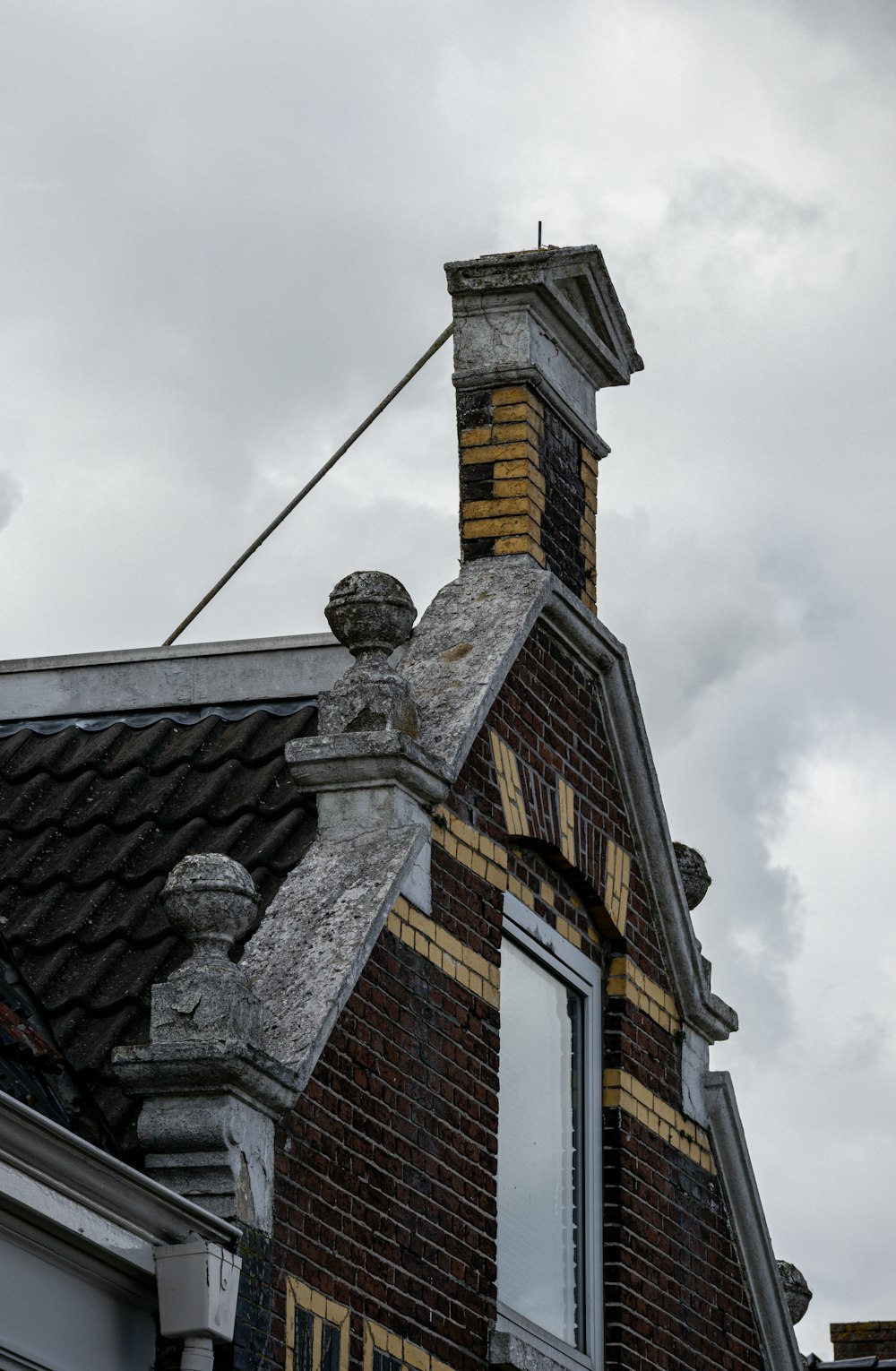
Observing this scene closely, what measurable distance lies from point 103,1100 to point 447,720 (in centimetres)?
208

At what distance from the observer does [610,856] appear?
31.7 feet

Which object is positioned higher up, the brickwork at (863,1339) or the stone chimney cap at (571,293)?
the stone chimney cap at (571,293)

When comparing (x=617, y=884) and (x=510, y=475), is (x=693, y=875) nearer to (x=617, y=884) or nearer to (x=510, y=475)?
(x=617, y=884)

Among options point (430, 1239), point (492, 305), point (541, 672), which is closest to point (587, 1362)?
point (430, 1239)

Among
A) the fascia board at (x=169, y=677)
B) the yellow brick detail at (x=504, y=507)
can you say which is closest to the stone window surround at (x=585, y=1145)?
the fascia board at (x=169, y=677)

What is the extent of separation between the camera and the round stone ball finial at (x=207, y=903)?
6738 mm

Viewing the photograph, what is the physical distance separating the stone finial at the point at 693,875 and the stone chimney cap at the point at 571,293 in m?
2.22

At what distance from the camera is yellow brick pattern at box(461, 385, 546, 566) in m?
9.58

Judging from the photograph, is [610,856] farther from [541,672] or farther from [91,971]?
[91,971]

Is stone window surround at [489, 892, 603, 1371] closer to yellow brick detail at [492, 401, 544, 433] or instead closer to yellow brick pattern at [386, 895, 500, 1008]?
yellow brick pattern at [386, 895, 500, 1008]

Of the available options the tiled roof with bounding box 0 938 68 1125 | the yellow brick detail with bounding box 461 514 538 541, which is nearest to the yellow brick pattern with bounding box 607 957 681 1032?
the yellow brick detail with bounding box 461 514 538 541

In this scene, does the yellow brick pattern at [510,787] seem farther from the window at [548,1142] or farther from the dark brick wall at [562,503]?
the dark brick wall at [562,503]

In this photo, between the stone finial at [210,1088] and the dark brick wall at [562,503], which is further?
the dark brick wall at [562,503]

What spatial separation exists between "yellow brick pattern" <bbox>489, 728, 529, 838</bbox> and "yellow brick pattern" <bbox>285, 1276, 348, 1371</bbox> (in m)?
2.31
